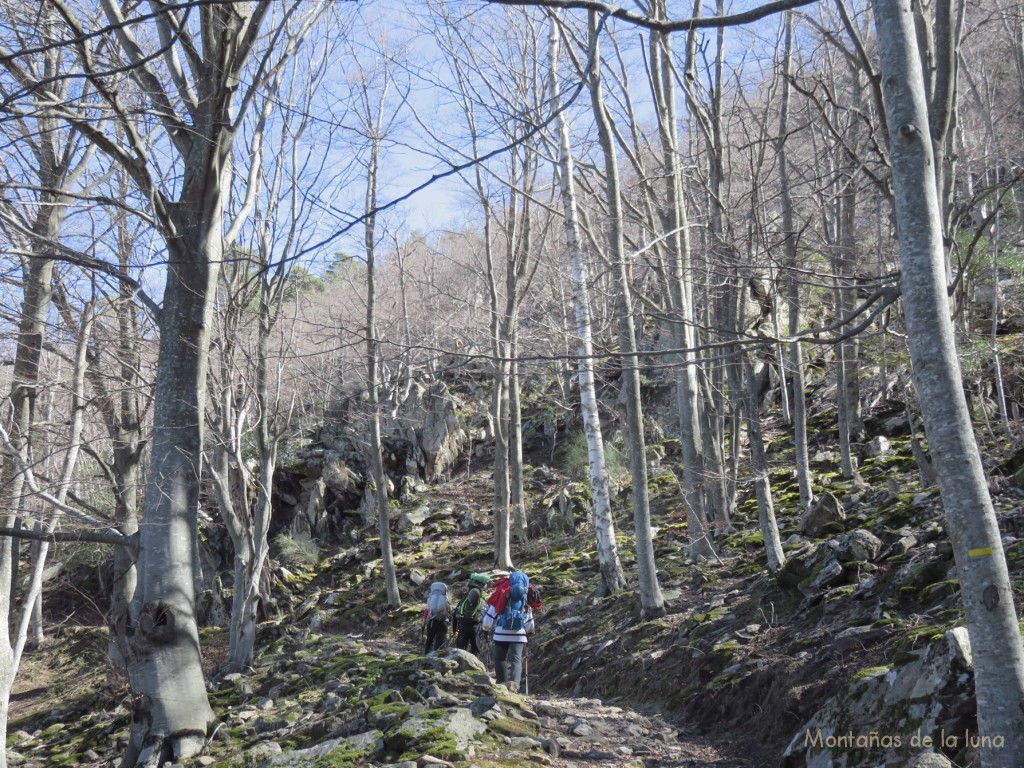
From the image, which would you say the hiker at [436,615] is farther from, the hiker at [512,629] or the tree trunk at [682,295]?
the tree trunk at [682,295]

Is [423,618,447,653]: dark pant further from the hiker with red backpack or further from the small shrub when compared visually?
the small shrub

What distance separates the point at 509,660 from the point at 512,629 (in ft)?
1.25

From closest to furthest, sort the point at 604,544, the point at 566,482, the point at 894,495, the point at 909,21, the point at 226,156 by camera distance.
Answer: the point at 909,21 < the point at 226,156 < the point at 894,495 < the point at 604,544 < the point at 566,482

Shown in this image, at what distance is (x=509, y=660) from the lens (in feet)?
27.6

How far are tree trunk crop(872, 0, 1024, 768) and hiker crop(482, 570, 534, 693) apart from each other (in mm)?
5573

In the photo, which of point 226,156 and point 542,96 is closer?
point 226,156

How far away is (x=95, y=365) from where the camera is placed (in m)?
10.6

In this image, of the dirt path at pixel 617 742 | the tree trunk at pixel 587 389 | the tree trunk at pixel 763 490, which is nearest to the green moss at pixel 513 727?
the dirt path at pixel 617 742

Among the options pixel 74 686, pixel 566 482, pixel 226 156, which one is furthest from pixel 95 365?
pixel 566 482

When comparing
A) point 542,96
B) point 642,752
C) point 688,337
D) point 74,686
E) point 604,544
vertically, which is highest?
point 542,96

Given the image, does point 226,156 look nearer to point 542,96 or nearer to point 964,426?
point 964,426

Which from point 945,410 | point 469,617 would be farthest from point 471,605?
point 945,410

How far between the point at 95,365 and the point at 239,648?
4406mm

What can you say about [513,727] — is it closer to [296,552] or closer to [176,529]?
[176,529]
